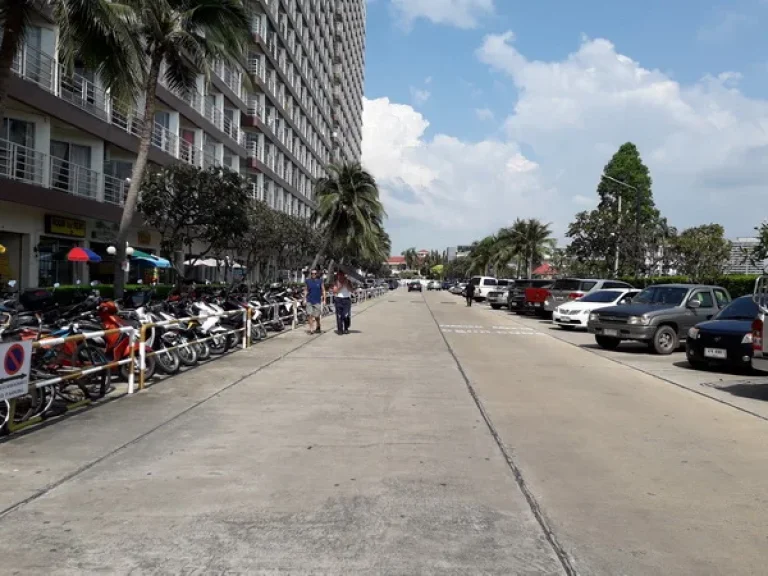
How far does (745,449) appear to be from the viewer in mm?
7262

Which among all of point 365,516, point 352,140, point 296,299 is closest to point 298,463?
point 365,516

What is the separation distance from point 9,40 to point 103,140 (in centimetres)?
1422

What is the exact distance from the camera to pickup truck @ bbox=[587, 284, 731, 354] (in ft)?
54.7

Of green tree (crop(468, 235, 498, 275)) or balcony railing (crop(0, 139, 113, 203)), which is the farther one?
green tree (crop(468, 235, 498, 275))

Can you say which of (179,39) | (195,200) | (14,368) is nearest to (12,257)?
(195,200)

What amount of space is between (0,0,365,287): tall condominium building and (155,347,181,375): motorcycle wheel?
699cm

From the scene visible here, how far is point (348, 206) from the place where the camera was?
144ft

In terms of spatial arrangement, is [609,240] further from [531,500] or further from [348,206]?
[531,500]

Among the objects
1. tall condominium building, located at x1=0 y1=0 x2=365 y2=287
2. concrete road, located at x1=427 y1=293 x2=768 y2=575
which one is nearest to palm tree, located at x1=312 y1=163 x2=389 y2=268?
tall condominium building, located at x1=0 y1=0 x2=365 y2=287

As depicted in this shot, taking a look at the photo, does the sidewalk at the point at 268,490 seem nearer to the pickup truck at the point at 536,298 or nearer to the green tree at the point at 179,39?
the green tree at the point at 179,39

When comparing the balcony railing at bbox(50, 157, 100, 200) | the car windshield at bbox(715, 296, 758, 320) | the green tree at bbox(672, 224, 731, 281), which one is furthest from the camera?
the green tree at bbox(672, 224, 731, 281)

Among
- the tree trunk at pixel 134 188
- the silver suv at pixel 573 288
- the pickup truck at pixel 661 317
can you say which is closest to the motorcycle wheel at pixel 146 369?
the tree trunk at pixel 134 188

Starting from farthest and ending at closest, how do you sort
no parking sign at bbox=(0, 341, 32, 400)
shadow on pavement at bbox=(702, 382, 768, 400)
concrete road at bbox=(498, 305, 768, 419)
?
shadow on pavement at bbox=(702, 382, 768, 400), concrete road at bbox=(498, 305, 768, 419), no parking sign at bbox=(0, 341, 32, 400)

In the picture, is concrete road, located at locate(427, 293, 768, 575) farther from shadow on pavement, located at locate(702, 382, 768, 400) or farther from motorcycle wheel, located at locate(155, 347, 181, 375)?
motorcycle wheel, located at locate(155, 347, 181, 375)
